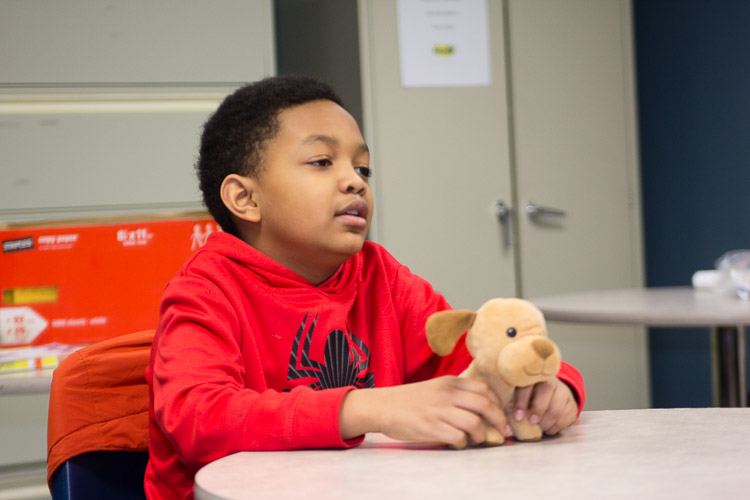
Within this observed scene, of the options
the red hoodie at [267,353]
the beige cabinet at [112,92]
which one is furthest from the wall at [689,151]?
the red hoodie at [267,353]

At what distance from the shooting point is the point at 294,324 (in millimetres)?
1123

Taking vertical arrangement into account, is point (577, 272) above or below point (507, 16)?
below

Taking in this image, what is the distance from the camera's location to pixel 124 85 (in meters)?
2.67

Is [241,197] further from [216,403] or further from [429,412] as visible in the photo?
[429,412]

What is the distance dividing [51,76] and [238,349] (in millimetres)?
1900

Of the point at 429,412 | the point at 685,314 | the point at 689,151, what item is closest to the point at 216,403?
the point at 429,412

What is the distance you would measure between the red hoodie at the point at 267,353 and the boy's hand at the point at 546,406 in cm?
10

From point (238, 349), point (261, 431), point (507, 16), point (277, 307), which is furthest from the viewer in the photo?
point (507, 16)

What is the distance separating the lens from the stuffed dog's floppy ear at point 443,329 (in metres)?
0.82

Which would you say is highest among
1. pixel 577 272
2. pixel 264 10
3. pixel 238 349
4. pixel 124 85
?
pixel 264 10

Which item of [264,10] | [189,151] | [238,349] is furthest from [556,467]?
[264,10]

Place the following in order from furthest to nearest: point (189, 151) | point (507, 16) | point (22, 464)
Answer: point (507, 16), point (189, 151), point (22, 464)

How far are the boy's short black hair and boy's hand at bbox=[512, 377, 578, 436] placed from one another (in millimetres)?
544

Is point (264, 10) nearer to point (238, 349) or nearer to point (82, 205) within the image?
point (82, 205)
